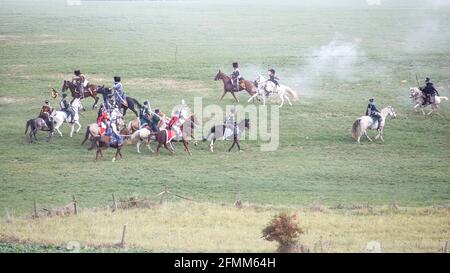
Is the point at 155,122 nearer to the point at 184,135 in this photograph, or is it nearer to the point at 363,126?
the point at 184,135

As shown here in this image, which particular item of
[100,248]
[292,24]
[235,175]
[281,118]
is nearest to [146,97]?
[281,118]

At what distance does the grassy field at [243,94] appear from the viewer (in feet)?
92.0

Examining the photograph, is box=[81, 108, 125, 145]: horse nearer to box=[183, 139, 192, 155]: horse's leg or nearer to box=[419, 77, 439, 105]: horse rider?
box=[183, 139, 192, 155]: horse's leg

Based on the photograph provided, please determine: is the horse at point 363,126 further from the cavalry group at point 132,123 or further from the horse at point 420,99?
the horse at point 420,99

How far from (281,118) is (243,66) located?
1217 centimetres

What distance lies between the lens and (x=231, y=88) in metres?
37.7

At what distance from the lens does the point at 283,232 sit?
70.8 feet

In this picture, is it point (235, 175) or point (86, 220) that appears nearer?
point (86, 220)

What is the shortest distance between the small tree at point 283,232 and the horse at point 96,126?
454 inches

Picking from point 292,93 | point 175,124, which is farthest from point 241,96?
point 175,124

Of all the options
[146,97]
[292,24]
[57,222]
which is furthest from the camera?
[292,24]

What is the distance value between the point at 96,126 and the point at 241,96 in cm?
1026

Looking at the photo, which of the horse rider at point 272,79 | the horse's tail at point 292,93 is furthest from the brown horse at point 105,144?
the horse's tail at point 292,93
